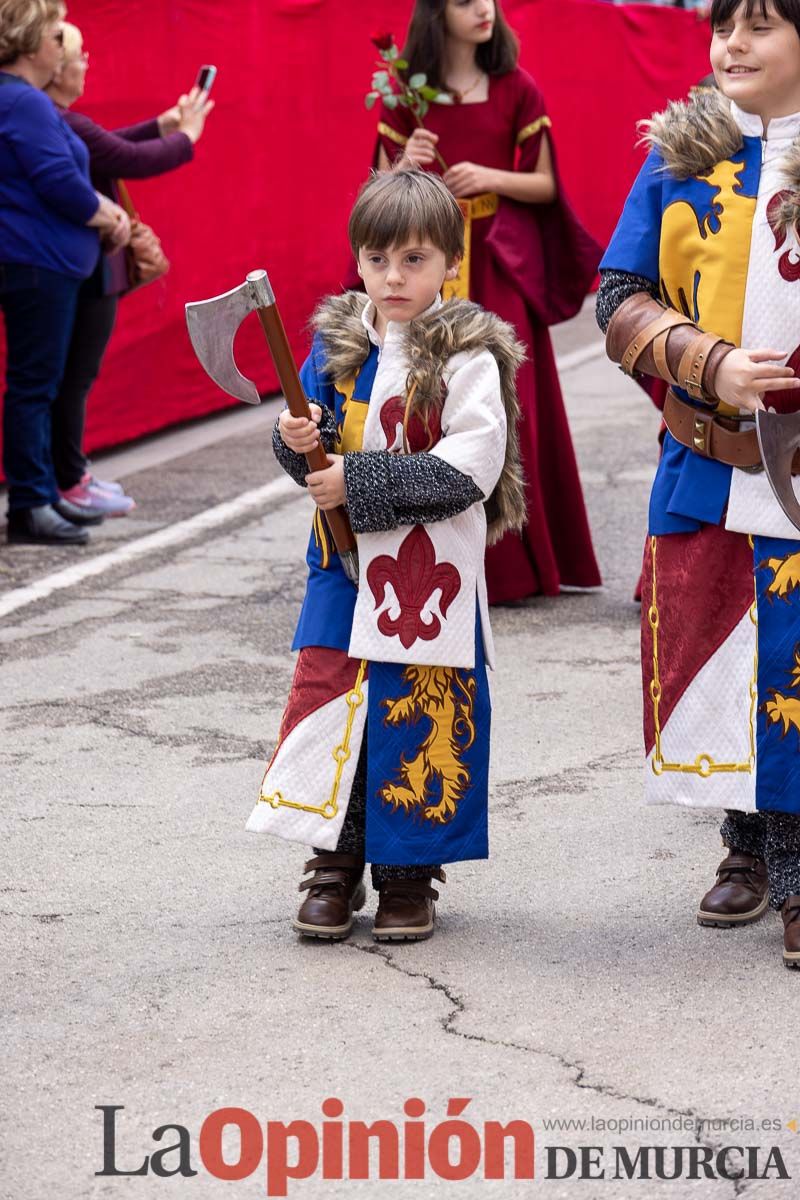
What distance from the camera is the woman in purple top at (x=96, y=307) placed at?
712 cm

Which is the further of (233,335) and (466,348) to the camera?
(466,348)

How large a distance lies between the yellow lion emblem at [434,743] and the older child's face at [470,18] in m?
2.83

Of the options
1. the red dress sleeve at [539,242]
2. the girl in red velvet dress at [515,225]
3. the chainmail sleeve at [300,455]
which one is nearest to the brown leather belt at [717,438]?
the chainmail sleeve at [300,455]

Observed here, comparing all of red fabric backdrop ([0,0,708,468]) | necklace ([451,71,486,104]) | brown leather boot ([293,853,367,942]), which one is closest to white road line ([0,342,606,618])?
red fabric backdrop ([0,0,708,468])

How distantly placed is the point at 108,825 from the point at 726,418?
5.26 ft

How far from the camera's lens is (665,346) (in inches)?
127

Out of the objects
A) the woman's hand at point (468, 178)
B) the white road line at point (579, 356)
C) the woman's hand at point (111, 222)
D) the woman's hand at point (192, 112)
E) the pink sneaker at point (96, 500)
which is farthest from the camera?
the white road line at point (579, 356)

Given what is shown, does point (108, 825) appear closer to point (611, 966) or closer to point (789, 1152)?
point (611, 966)

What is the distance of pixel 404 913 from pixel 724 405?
105 centimetres

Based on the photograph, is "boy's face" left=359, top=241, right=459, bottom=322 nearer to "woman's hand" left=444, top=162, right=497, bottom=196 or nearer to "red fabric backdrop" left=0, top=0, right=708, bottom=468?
"woman's hand" left=444, top=162, right=497, bottom=196

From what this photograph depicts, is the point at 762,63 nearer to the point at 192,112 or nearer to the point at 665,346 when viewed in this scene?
the point at 665,346

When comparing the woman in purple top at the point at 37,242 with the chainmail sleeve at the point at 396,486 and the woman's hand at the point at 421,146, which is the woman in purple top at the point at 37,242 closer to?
the woman's hand at the point at 421,146

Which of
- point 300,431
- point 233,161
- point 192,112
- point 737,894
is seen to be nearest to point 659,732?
point 737,894

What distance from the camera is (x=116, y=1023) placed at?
10.1 ft
